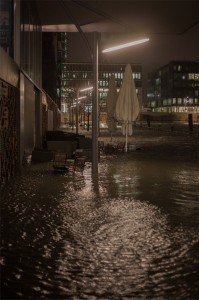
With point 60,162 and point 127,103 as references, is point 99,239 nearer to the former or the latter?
point 60,162

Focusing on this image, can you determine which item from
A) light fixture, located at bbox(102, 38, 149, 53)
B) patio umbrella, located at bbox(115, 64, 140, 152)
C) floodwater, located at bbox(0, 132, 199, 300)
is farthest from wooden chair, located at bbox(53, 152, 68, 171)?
patio umbrella, located at bbox(115, 64, 140, 152)

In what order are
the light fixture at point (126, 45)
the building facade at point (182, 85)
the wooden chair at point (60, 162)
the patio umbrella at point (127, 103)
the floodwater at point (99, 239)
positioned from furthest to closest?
the building facade at point (182, 85) → the patio umbrella at point (127, 103) → the light fixture at point (126, 45) → the wooden chair at point (60, 162) → the floodwater at point (99, 239)

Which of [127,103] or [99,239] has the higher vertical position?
[127,103]

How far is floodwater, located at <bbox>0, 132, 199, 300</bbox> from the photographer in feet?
16.4

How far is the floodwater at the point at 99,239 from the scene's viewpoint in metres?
5.00

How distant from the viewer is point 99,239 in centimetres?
690

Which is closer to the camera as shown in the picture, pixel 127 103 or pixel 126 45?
pixel 126 45

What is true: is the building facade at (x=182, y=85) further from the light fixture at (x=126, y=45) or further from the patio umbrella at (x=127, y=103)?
the light fixture at (x=126, y=45)

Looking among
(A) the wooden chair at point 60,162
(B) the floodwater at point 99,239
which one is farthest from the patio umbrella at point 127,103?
(B) the floodwater at point 99,239

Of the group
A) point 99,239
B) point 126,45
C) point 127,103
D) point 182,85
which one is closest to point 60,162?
point 126,45

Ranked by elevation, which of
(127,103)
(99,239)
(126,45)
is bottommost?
(99,239)

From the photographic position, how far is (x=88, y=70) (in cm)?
15262

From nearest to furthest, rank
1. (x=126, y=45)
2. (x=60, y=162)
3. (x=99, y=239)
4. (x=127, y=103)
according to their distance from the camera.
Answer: (x=99, y=239), (x=60, y=162), (x=126, y=45), (x=127, y=103)

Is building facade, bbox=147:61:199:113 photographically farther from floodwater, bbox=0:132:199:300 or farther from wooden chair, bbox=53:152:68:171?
floodwater, bbox=0:132:199:300
